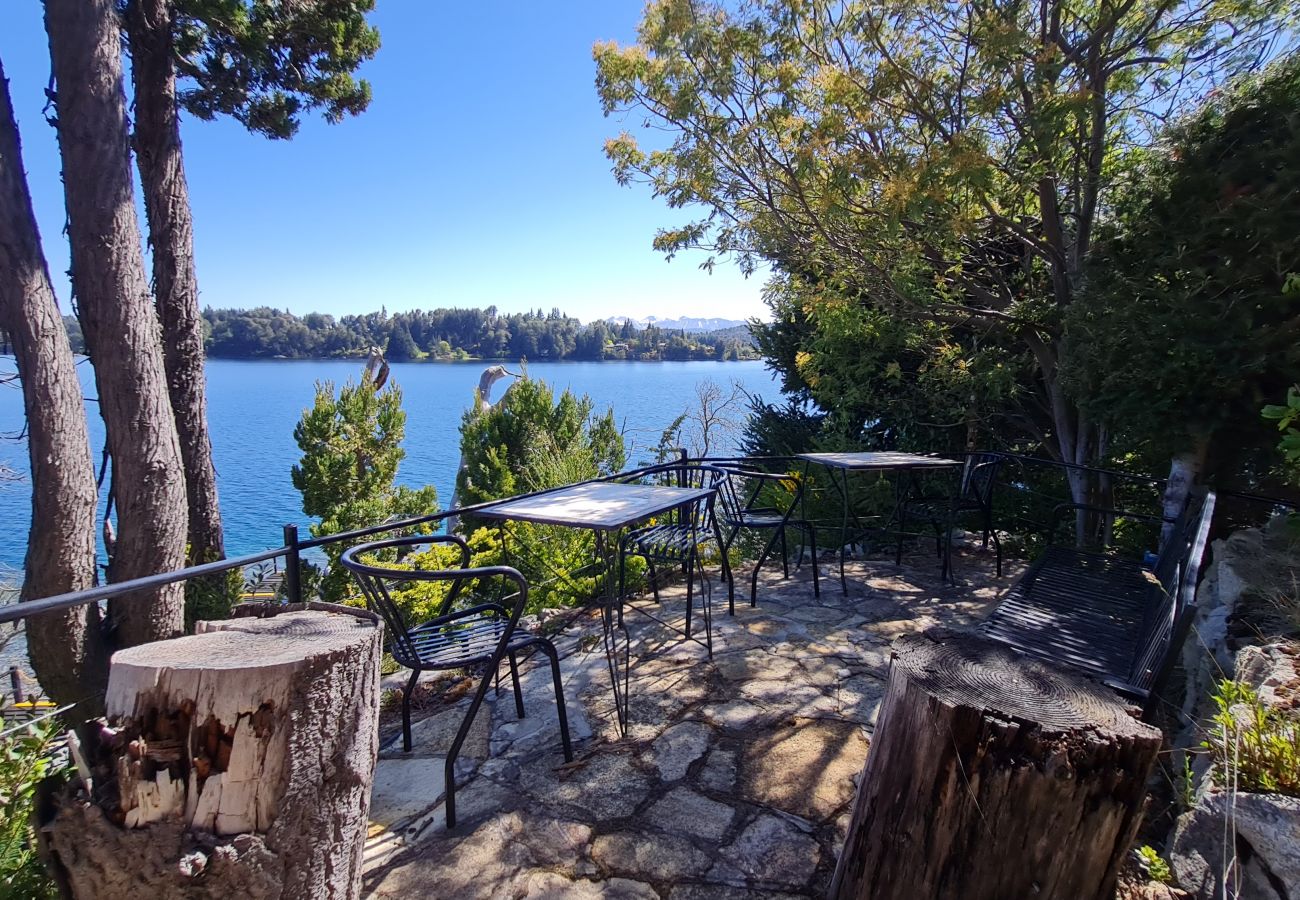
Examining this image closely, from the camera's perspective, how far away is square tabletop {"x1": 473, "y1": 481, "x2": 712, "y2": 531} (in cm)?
248

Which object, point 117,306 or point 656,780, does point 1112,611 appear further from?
point 117,306

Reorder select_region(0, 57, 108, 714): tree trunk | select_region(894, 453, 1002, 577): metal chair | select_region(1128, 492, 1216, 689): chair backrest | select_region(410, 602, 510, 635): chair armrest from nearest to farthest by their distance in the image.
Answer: select_region(1128, 492, 1216, 689): chair backrest → select_region(410, 602, 510, 635): chair armrest → select_region(0, 57, 108, 714): tree trunk → select_region(894, 453, 1002, 577): metal chair

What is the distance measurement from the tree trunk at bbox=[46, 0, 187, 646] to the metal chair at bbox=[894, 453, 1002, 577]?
532cm

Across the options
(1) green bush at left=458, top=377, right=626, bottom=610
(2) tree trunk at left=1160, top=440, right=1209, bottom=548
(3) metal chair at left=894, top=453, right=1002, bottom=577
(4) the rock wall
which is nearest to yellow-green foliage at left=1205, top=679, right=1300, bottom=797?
(4) the rock wall

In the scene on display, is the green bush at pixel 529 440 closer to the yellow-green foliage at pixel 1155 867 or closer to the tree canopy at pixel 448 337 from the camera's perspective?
the yellow-green foliage at pixel 1155 867

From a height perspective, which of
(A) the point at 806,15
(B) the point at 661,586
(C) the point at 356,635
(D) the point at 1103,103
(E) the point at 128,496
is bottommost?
(B) the point at 661,586

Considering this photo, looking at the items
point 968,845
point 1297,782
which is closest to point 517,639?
point 968,845

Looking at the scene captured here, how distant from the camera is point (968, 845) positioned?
50.6 inches

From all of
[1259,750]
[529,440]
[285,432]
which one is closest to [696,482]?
[1259,750]

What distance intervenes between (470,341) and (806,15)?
32286mm

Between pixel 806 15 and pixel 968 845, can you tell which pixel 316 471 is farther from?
pixel 968 845

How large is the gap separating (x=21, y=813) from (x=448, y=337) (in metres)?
35.2

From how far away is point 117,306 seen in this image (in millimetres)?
4684

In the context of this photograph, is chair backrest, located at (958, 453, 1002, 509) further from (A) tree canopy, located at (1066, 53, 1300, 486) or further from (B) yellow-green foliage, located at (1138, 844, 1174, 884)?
(B) yellow-green foliage, located at (1138, 844, 1174, 884)
